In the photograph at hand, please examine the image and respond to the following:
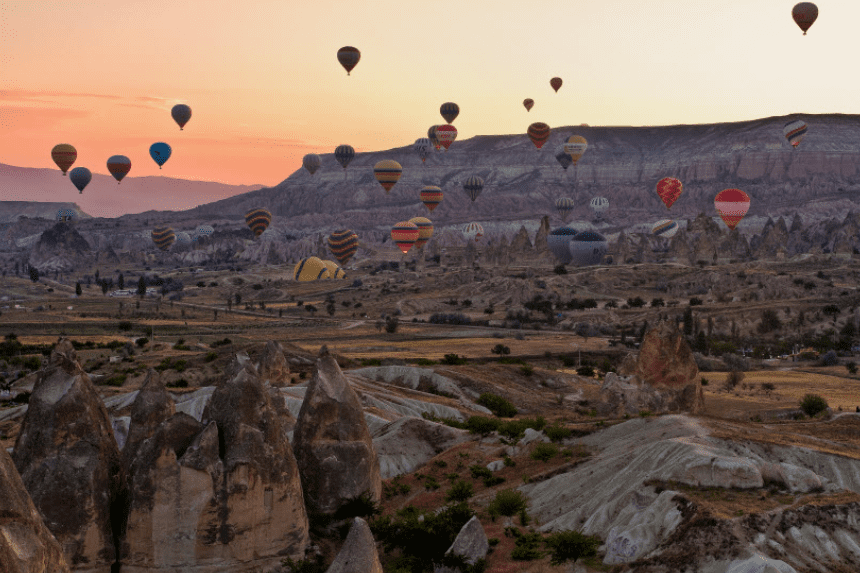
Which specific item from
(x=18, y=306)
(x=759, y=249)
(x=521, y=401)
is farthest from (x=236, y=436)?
(x=759, y=249)

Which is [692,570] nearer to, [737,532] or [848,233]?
[737,532]

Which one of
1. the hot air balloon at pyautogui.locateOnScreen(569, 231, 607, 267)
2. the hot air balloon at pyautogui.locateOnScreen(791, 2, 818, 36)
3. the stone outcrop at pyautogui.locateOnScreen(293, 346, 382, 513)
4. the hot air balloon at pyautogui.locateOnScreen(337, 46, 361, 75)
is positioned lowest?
the hot air balloon at pyautogui.locateOnScreen(569, 231, 607, 267)

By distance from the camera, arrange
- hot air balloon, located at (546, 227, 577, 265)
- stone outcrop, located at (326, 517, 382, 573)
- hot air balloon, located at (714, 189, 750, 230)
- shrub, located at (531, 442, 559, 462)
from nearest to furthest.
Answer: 1. stone outcrop, located at (326, 517, 382, 573)
2. shrub, located at (531, 442, 559, 462)
3. hot air balloon, located at (714, 189, 750, 230)
4. hot air balloon, located at (546, 227, 577, 265)

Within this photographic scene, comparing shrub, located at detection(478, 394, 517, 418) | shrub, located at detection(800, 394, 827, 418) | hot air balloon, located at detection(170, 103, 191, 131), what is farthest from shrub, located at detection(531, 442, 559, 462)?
hot air balloon, located at detection(170, 103, 191, 131)

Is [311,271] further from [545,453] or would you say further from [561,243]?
[545,453]

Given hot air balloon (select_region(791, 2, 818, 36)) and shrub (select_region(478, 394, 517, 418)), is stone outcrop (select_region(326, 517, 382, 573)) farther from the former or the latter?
hot air balloon (select_region(791, 2, 818, 36))

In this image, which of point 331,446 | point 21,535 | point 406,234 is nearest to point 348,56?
point 406,234
